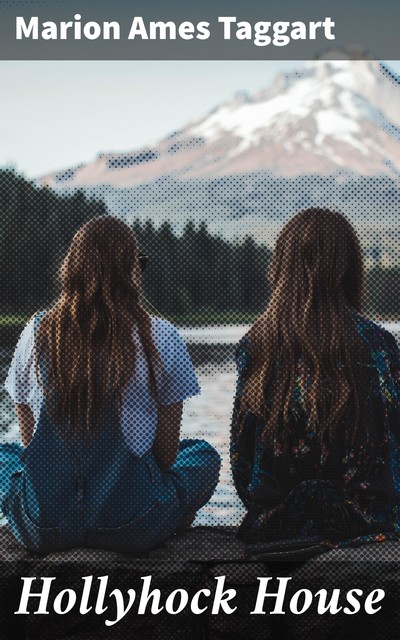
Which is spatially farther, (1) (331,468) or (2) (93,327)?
(1) (331,468)

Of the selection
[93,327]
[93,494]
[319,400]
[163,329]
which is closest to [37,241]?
[93,327]

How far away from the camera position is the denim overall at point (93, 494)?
3887mm

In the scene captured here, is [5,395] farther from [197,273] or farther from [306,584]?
[306,584]

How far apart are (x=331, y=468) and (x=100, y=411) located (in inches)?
24.8

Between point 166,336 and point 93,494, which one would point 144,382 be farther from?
point 93,494

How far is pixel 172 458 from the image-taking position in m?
3.95

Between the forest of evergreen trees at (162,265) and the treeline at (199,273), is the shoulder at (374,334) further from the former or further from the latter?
the treeline at (199,273)

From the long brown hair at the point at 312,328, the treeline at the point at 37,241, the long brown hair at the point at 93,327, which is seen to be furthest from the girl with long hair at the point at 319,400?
the treeline at the point at 37,241

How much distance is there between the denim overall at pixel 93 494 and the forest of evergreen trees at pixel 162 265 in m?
0.37

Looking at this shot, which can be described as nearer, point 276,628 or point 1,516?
point 276,628

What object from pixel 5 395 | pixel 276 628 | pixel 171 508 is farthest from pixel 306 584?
pixel 5 395

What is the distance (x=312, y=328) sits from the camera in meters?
3.85

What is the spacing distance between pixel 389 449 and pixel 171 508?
1.97 ft

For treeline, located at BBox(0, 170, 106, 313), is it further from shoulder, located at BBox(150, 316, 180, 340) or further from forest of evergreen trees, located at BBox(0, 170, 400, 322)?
shoulder, located at BBox(150, 316, 180, 340)
